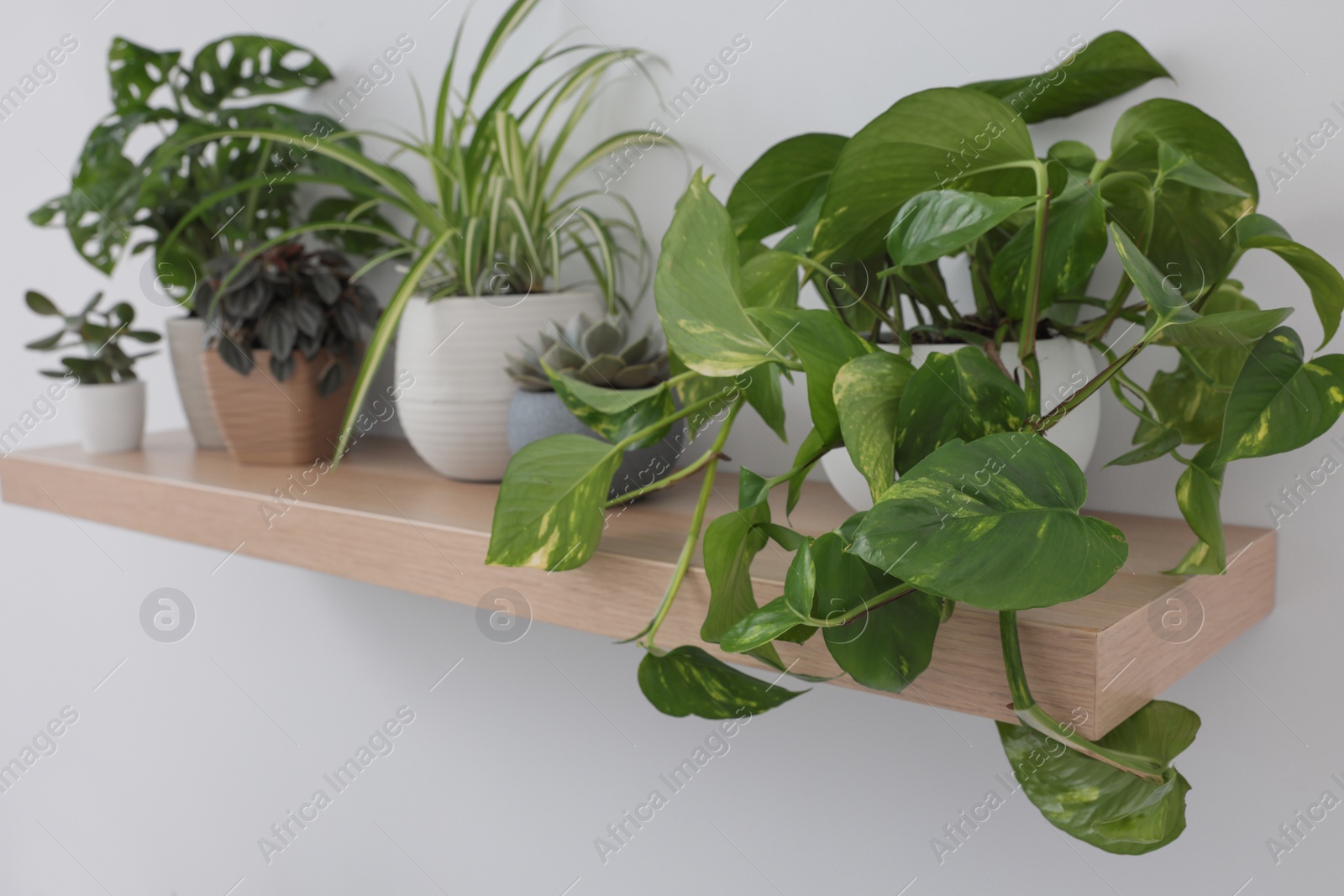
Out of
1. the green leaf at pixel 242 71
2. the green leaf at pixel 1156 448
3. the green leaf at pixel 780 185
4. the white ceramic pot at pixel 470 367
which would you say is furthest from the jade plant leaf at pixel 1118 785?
the green leaf at pixel 242 71

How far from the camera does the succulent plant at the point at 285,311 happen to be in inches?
37.1

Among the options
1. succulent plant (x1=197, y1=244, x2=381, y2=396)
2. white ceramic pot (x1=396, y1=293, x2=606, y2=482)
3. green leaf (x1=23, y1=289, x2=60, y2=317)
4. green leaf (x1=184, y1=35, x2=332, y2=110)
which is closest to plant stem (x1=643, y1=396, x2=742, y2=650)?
white ceramic pot (x1=396, y1=293, x2=606, y2=482)

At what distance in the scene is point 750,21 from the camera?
80 cm

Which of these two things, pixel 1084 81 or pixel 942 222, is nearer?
pixel 942 222

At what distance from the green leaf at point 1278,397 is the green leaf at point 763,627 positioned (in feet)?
0.67

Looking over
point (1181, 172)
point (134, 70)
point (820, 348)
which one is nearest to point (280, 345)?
point (134, 70)

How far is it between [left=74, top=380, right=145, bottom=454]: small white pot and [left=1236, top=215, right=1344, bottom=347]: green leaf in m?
1.10

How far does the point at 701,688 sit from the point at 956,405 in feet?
0.66

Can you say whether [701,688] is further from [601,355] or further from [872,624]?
[601,355]

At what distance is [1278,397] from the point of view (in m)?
0.42

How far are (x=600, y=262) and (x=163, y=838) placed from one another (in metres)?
1.22

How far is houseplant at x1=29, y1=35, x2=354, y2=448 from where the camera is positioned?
1.03 metres

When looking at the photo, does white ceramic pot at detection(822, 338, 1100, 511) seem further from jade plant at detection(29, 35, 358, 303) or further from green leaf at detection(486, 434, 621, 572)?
jade plant at detection(29, 35, 358, 303)

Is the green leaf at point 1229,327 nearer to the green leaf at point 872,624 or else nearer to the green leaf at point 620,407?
the green leaf at point 872,624
